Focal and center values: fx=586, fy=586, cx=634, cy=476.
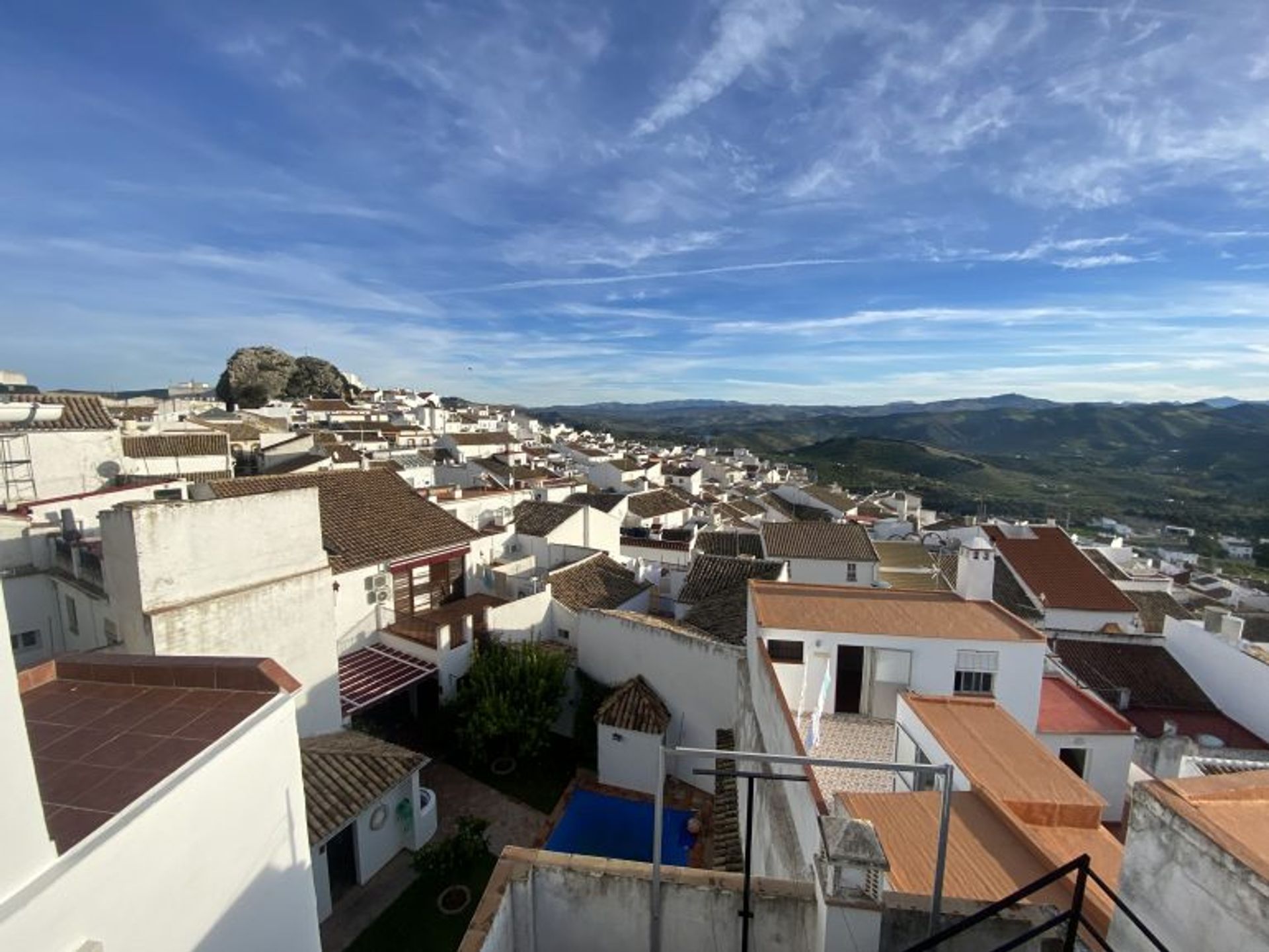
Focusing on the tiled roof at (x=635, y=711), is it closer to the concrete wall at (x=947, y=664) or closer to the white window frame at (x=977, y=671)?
the concrete wall at (x=947, y=664)

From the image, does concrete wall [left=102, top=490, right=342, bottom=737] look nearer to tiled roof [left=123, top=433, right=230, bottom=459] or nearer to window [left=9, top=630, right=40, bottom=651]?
window [left=9, top=630, right=40, bottom=651]

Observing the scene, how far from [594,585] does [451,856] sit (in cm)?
1053

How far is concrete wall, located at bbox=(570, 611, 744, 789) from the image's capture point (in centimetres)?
1488

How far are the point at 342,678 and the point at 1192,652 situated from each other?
80.1 feet

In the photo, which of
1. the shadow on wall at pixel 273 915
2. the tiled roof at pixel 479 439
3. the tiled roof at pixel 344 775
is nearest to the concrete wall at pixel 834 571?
the tiled roof at pixel 344 775

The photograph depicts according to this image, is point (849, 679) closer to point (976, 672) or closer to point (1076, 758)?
point (976, 672)

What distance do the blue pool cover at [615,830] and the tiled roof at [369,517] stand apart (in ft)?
27.5

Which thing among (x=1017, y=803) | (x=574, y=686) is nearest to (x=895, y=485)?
(x=574, y=686)

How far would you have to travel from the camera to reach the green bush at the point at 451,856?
11.6 m

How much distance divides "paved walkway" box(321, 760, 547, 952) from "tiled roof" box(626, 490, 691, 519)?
22846 millimetres

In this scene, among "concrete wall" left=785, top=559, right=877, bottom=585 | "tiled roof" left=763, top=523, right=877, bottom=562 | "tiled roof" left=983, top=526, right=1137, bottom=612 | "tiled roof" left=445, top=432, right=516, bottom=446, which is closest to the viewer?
"tiled roof" left=983, top=526, right=1137, bottom=612

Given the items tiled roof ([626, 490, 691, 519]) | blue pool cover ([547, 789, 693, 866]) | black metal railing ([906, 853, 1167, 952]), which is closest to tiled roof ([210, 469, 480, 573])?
blue pool cover ([547, 789, 693, 866])

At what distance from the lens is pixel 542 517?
24891 mm

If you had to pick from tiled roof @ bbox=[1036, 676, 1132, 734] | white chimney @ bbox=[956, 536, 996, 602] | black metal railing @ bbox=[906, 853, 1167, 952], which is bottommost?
tiled roof @ bbox=[1036, 676, 1132, 734]
